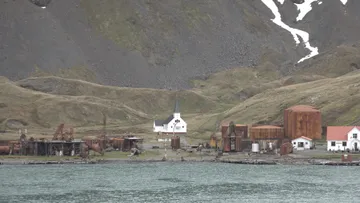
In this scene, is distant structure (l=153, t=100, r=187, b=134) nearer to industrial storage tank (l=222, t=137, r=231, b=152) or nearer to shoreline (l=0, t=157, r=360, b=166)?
industrial storage tank (l=222, t=137, r=231, b=152)

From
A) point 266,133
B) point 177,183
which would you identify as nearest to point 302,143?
point 266,133

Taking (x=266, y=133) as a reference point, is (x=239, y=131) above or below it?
above

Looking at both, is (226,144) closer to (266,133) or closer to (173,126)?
(266,133)

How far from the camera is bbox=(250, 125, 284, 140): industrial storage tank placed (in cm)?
14462

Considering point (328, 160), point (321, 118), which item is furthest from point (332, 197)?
point (321, 118)

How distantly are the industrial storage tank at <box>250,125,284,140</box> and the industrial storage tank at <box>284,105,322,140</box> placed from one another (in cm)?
174

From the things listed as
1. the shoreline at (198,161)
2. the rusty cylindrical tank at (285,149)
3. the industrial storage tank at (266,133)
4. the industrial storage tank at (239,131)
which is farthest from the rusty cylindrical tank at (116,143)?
the rusty cylindrical tank at (285,149)

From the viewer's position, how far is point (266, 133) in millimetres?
144750

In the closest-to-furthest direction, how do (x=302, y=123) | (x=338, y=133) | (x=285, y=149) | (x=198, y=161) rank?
1. (x=198, y=161)
2. (x=285, y=149)
3. (x=338, y=133)
4. (x=302, y=123)

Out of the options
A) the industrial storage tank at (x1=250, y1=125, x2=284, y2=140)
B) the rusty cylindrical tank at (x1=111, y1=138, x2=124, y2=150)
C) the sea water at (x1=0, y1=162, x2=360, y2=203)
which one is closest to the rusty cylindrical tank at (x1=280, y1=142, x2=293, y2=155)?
the industrial storage tank at (x1=250, y1=125, x2=284, y2=140)

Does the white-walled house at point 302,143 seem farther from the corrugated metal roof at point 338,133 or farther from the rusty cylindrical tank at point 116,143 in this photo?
the rusty cylindrical tank at point 116,143

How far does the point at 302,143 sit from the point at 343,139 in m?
8.87

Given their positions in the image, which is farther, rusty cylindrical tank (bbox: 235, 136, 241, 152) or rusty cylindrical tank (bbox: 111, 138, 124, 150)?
rusty cylindrical tank (bbox: 111, 138, 124, 150)

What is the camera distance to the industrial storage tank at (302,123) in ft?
479
